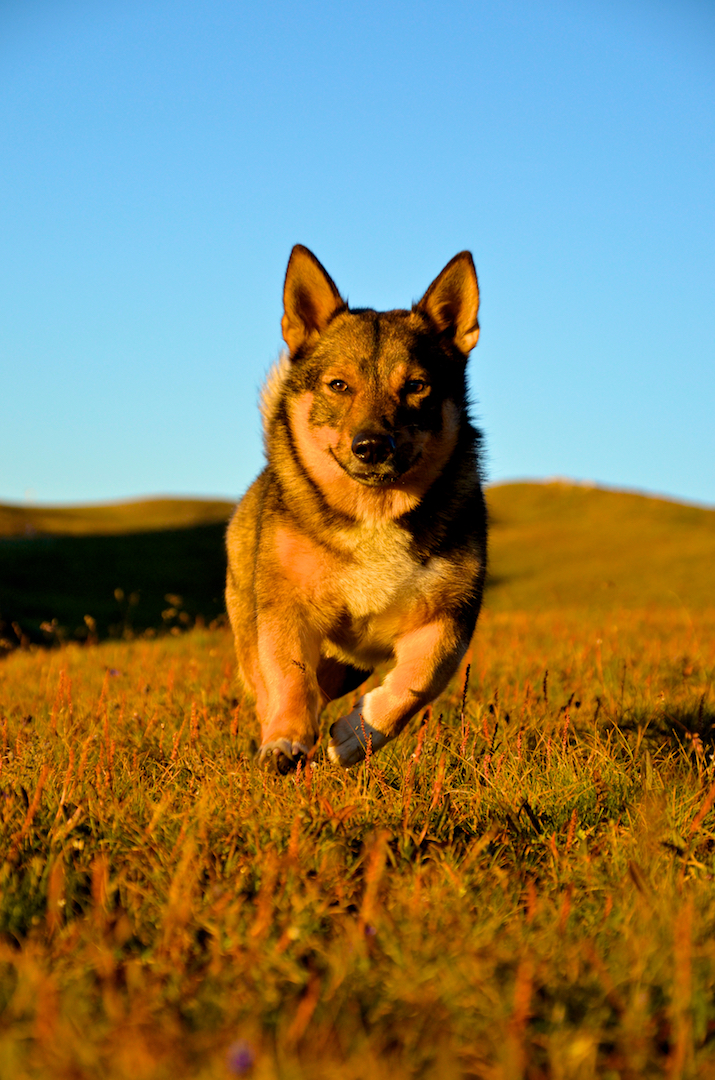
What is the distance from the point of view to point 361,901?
2588 mm

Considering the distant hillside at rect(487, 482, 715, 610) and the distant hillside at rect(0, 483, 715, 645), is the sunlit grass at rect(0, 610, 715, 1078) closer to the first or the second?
A: the distant hillside at rect(0, 483, 715, 645)

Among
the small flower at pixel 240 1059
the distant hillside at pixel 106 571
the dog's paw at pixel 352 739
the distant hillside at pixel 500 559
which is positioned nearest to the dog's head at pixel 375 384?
the dog's paw at pixel 352 739

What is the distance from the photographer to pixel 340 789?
3.41 metres

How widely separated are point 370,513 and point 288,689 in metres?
0.97

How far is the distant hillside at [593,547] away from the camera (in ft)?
94.1

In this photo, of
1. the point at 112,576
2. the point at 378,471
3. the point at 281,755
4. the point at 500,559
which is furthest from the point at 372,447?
the point at 500,559

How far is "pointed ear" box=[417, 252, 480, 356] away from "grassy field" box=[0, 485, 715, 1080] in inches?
81.6

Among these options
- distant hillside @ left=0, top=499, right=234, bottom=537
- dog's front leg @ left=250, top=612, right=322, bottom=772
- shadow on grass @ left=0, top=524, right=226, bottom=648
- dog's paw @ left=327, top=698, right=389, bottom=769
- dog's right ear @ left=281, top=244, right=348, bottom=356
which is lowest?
distant hillside @ left=0, top=499, right=234, bottom=537

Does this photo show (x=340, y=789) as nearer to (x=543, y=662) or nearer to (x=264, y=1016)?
(x=264, y=1016)

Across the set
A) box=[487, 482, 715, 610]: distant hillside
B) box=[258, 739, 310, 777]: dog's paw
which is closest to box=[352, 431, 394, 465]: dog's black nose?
box=[258, 739, 310, 777]: dog's paw

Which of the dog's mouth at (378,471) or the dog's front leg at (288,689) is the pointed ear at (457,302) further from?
the dog's front leg at (288,689)

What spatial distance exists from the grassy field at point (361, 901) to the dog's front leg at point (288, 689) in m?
0.17

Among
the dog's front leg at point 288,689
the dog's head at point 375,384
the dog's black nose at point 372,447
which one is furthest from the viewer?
the dog's head at point 375,384

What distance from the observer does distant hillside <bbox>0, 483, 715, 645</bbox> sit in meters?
25.9
